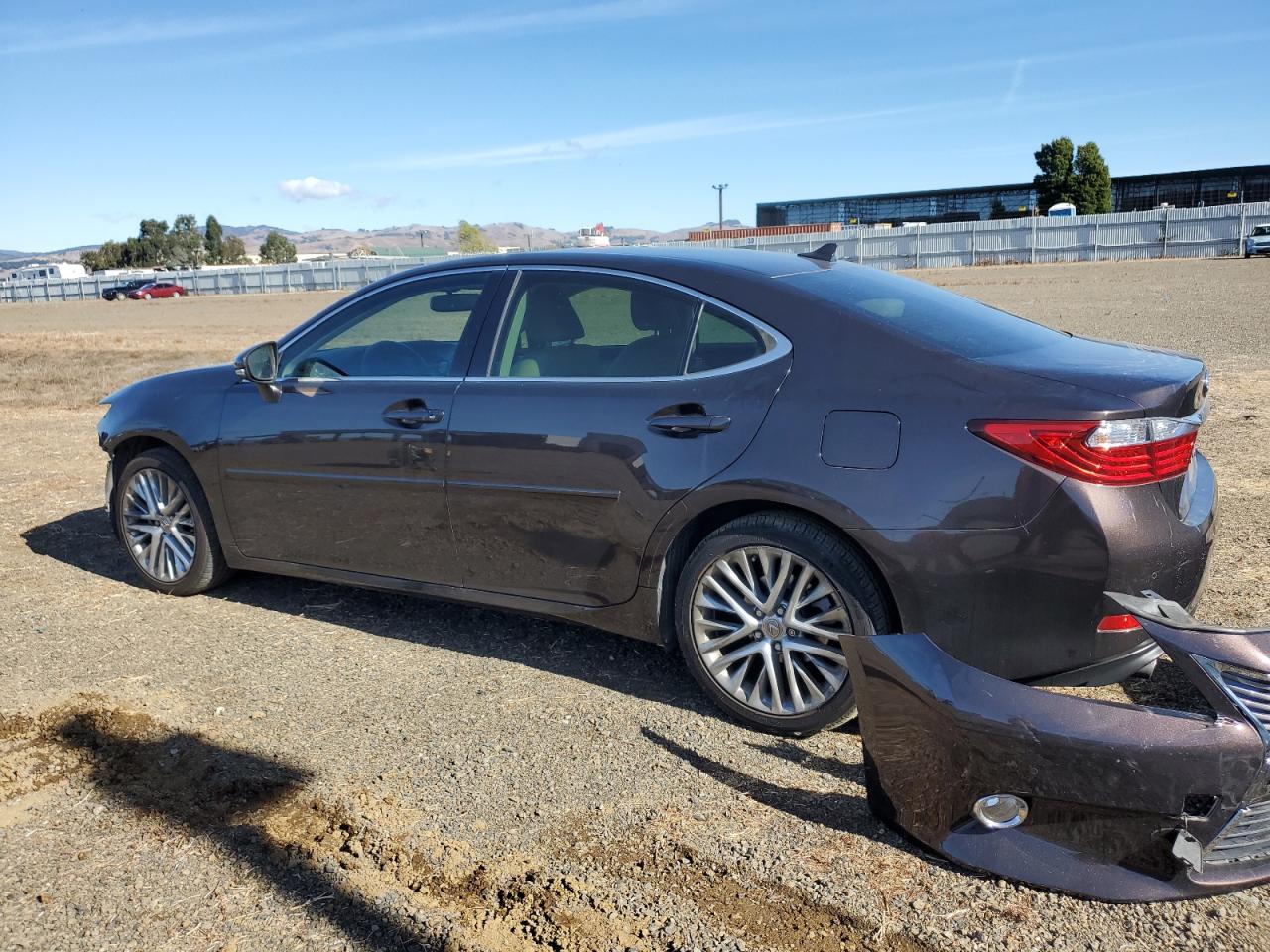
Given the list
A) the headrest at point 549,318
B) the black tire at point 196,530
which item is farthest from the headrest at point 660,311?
the black tire at point 196,530

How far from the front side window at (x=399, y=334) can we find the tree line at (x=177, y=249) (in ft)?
428

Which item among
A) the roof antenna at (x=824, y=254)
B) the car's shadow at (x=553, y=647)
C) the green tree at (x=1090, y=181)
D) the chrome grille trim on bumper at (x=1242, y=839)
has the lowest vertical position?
the car's shadow at (x=553, y=647)

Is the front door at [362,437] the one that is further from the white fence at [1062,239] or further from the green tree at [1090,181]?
the green tree at [1090,181]

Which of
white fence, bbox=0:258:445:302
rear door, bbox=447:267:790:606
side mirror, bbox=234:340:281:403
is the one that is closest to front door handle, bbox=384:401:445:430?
rear door, bbox=447:267:790:606

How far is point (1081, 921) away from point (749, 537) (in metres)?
1.53

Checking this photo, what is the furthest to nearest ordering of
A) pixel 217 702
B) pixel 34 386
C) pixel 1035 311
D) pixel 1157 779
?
pixel 1035 311 → pixel 34 386 → pixel 217 702 → pixel 1157 779

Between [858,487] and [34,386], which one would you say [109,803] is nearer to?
[858,487]

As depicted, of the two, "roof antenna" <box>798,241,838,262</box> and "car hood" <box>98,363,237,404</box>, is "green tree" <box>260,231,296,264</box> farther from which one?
"roof antenna" <box>798,241,838,262</box>

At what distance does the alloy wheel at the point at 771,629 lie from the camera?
361 cm

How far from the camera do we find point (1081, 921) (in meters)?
2.69

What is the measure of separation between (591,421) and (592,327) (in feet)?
1.60

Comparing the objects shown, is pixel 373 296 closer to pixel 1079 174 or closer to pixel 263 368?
pixel 263 368

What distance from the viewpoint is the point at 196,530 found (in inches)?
212

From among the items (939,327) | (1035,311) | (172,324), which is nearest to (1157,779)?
(939,327)
